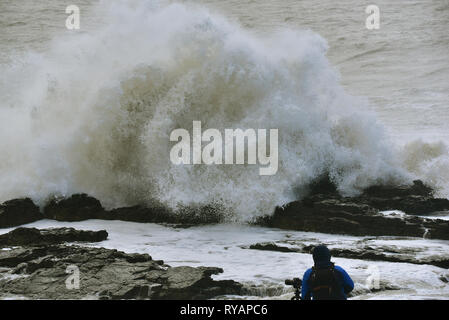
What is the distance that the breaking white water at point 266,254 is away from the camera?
573 centimetres

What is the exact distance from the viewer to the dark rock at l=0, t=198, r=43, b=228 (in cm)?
877

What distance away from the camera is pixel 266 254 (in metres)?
7.13

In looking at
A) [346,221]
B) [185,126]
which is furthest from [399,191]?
[185,126]

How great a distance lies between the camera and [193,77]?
35.2 feet

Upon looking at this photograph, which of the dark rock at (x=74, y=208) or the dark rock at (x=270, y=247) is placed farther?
the dark rock at (x=74, y=208)

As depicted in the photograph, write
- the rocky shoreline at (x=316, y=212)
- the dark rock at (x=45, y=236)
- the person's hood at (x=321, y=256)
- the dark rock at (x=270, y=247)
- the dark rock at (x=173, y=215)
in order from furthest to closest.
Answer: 1. the dark rock at (x=173, y=215)
2. the rocky shoreline at (x=316, y=212)
3. the dark rock at (x=45, y=236)
4. the dark rock at (x=270, y=247)
5. the person's hood at (x=321, y=256)

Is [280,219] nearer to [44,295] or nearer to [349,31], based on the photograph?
[44,295]

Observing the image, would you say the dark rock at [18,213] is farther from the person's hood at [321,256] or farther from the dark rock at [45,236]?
the person's hood at [321,256]

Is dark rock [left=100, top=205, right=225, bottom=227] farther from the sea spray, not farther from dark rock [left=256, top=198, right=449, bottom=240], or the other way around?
dark rock [left=256, top=198, right=449, bottom=240]

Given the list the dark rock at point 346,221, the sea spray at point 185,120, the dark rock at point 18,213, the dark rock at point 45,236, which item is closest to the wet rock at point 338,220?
the dark rock at point 346,221

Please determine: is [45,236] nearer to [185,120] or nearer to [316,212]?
[185,120]

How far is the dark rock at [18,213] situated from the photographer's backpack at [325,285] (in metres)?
6.28
